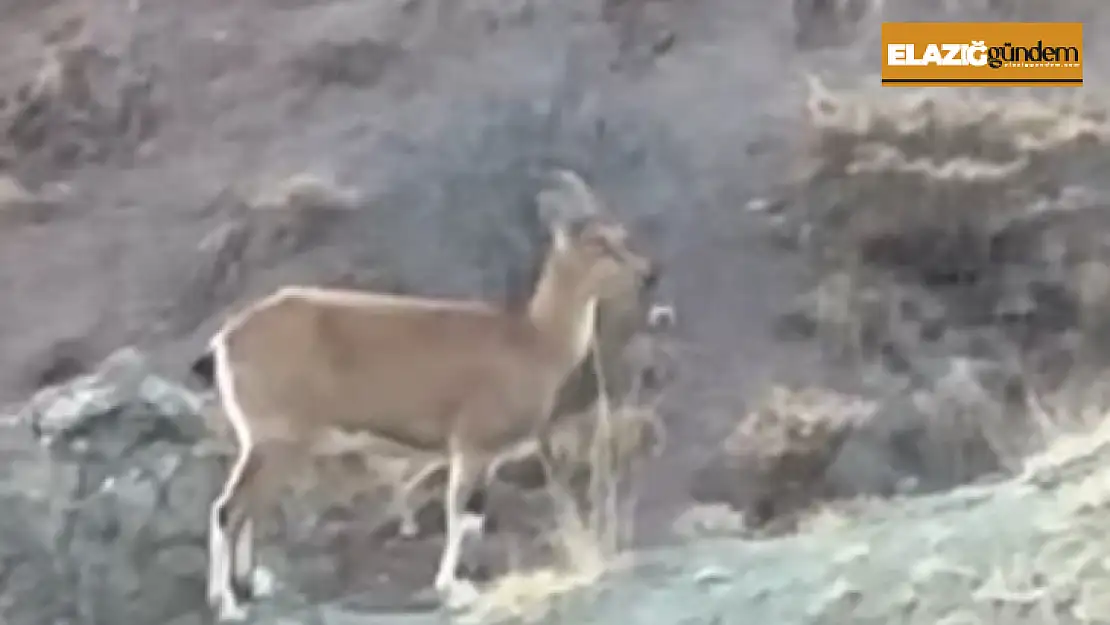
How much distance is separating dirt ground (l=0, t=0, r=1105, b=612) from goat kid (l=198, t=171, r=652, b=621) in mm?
36

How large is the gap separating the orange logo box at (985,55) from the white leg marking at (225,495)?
71 cm

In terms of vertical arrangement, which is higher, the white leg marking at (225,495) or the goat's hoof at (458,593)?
the white leg marking at (225,495)

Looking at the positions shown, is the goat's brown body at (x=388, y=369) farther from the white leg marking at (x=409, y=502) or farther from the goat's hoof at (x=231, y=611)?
the goat's hoof at (x=231, y=611)

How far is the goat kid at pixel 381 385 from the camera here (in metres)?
1.05

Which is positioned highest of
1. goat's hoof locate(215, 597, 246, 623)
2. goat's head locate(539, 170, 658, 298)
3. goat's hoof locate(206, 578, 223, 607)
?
goat's head locate(539, 170, 658, 298)

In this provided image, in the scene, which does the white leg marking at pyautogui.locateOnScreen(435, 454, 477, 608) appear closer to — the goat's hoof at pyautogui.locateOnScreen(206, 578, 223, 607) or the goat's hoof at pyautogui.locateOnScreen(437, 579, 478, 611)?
the goat's hoof at pyautogui.locateOnScreen(437, 579, 478, 611)

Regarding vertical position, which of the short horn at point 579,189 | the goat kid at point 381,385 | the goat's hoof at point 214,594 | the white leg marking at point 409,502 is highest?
the short horn at point 579,189

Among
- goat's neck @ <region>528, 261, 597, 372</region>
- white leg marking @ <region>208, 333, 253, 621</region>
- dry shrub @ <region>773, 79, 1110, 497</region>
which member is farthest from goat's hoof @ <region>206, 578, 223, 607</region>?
dry shrub @ <region>773, 79, 1110, 497</region>

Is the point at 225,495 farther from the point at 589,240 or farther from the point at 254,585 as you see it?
the point at 589,240

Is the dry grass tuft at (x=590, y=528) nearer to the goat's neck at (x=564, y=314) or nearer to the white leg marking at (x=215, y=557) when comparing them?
the goat's neck at (x=564, y=314)

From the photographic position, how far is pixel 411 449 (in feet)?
3.50

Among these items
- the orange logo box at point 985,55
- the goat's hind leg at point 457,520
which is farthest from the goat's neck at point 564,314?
the orange logo box at point 985,55

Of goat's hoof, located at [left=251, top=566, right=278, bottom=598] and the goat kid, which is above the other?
Result: the goat kid

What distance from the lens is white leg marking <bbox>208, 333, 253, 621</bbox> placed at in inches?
41.6
